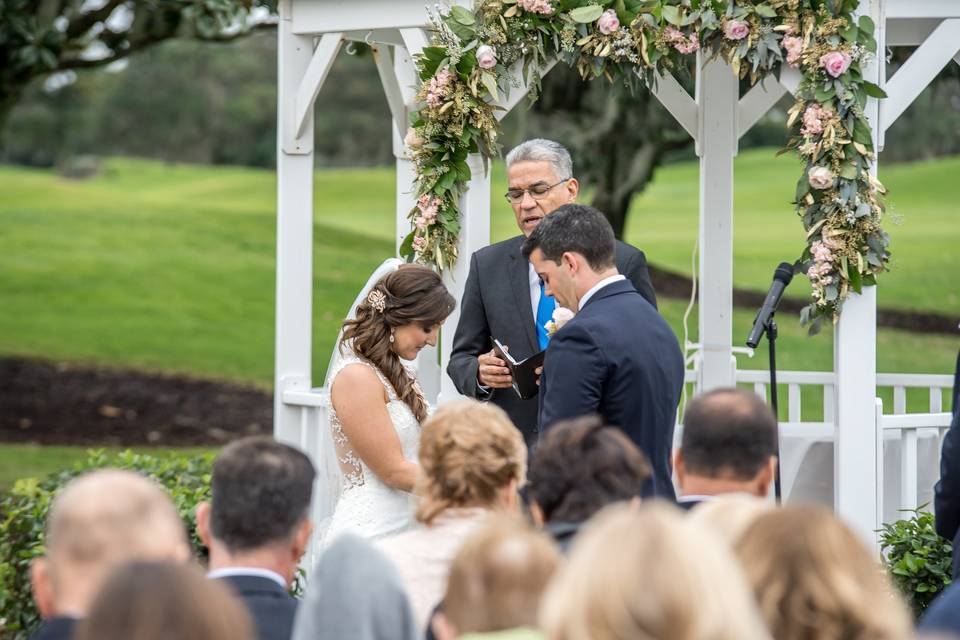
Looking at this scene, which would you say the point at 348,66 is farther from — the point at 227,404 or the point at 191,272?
the point at 227,404

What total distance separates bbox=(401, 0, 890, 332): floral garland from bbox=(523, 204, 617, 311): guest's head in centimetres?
164

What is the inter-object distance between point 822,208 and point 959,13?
1.11 metres

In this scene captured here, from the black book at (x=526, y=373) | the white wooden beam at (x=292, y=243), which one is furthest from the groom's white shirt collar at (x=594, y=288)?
the white wooden beam at (x=292, y=243)

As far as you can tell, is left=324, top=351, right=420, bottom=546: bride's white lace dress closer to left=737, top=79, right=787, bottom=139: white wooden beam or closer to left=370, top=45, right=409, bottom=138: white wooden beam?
left=370, top=45, right=409, bottom=138: white wooden beam

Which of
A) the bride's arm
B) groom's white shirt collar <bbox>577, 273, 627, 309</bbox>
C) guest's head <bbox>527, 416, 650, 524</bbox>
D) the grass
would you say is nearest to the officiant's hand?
the bride's arm

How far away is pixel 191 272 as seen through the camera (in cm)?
2320

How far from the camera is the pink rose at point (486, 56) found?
245 inches

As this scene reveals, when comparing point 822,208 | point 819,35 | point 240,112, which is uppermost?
point 240,112

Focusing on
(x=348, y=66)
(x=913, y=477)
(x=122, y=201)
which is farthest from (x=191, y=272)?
(x=913, y=477)

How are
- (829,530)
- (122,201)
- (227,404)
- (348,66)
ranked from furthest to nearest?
(348,66)
(122,201)
(227,404)
(829,530)

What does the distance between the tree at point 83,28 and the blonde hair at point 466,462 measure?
740 cm

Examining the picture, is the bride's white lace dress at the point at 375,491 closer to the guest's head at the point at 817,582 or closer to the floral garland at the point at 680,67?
the floral garland at the point at 680,67

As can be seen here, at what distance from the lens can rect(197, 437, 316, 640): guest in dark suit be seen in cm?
315

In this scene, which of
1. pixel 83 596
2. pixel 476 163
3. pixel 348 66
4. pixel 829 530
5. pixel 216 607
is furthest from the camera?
pixel 348 66
